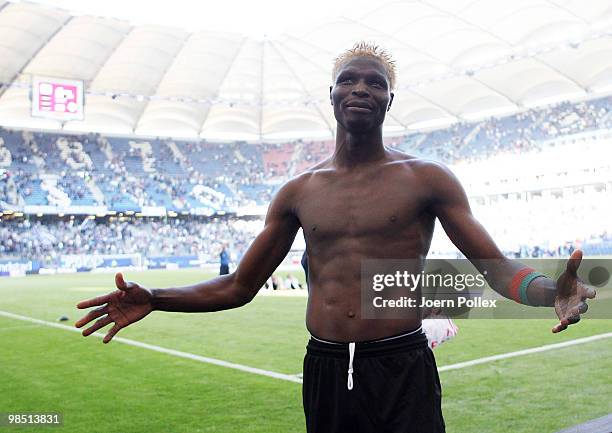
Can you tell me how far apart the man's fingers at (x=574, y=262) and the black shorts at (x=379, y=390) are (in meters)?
0.64

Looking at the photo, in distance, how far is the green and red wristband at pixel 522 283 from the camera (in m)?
2.19

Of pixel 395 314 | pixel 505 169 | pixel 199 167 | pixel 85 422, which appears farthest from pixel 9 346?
pixel 199 167

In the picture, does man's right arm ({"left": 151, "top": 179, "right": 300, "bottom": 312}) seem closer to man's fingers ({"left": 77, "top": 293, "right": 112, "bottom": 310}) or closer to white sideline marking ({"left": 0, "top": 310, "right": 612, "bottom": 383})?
man's fingers ({"left": 77, "top": 293, "right": 112, "bottom": 310})

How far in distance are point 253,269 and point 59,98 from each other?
3453 cm

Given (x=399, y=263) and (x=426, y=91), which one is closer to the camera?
(x=399, y=263)

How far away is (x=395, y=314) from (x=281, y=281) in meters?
19.5

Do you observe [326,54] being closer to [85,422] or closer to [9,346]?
[9,346]

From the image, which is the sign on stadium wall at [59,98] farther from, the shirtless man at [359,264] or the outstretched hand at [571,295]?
the outstretched hand at [571,295]

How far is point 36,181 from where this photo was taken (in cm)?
4788

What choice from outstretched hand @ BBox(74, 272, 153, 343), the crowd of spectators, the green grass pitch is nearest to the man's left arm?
outstretched hand @ BBox(74, 272, 153, 343)

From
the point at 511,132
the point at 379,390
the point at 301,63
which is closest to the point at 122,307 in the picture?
the point at 379,390

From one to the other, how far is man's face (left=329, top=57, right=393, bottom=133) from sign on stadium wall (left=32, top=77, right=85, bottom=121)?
33945 mm

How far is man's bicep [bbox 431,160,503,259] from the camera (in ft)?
7.71

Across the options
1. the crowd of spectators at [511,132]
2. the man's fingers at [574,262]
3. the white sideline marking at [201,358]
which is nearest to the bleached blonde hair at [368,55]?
the man's fingers at [574,262]
